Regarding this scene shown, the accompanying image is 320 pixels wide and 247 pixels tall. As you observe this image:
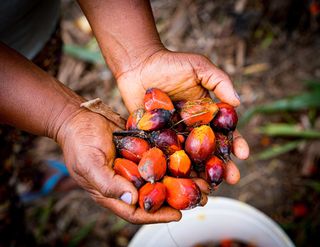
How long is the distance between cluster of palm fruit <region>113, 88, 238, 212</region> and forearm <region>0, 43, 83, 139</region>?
0.30 meters

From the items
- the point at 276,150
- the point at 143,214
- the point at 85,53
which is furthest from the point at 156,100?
the point at 85,53

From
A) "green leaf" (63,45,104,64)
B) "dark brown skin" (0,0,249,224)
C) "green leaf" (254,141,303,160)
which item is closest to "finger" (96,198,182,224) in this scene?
"dark brown skin" (0,0,249,224)

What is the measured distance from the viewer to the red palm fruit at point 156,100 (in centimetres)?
183

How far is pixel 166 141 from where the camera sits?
1.76 meters

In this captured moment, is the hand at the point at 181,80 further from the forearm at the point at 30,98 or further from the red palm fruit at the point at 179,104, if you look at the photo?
the forearm at the point at 30,98

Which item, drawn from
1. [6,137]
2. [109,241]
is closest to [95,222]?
[109,241]

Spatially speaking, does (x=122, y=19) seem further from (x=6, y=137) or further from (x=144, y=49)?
(x=6, y=137)

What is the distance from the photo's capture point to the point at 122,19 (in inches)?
79.2

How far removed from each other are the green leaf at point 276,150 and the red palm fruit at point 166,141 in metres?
1.42

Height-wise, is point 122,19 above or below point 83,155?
above

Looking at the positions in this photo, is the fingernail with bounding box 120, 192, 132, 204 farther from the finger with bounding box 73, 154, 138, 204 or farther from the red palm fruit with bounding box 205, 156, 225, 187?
the red palm fruit with bounding box 205, 156, 225, 187

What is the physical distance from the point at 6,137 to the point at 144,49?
91 cm

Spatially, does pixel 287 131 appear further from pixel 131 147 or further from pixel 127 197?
pixel 127 197

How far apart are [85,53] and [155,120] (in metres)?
2.07
